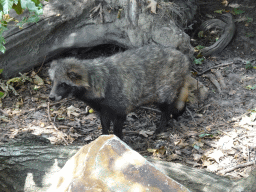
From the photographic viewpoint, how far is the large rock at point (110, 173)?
8.20 ft

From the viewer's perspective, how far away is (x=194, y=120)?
19.6 ft

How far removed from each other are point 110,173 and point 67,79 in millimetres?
2541

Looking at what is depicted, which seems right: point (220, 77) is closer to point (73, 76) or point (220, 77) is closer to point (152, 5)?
point (152, 5)

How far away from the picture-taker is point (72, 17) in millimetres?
6539

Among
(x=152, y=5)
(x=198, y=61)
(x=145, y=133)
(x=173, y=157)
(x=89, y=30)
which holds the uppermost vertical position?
(x=152, y=5)

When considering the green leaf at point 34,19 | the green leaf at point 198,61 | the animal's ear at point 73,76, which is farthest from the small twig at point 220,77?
the green leaf at point 34,19

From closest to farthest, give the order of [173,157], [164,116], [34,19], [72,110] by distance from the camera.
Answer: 1. [34,19]
2. [173,157]
3. [164,116]
4. [72,110]

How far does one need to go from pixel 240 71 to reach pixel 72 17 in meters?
4.33

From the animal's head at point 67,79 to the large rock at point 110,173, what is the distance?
6.96 feet

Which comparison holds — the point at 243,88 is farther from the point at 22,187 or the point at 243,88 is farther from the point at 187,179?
the point at 22,187

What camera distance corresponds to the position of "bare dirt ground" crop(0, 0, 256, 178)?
195 inches

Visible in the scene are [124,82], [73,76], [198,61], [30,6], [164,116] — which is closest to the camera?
[30,6]

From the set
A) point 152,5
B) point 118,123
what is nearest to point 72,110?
point 118,123

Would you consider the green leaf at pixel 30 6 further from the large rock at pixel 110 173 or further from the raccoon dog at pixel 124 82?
the raccoon dog at pixel 124 82
